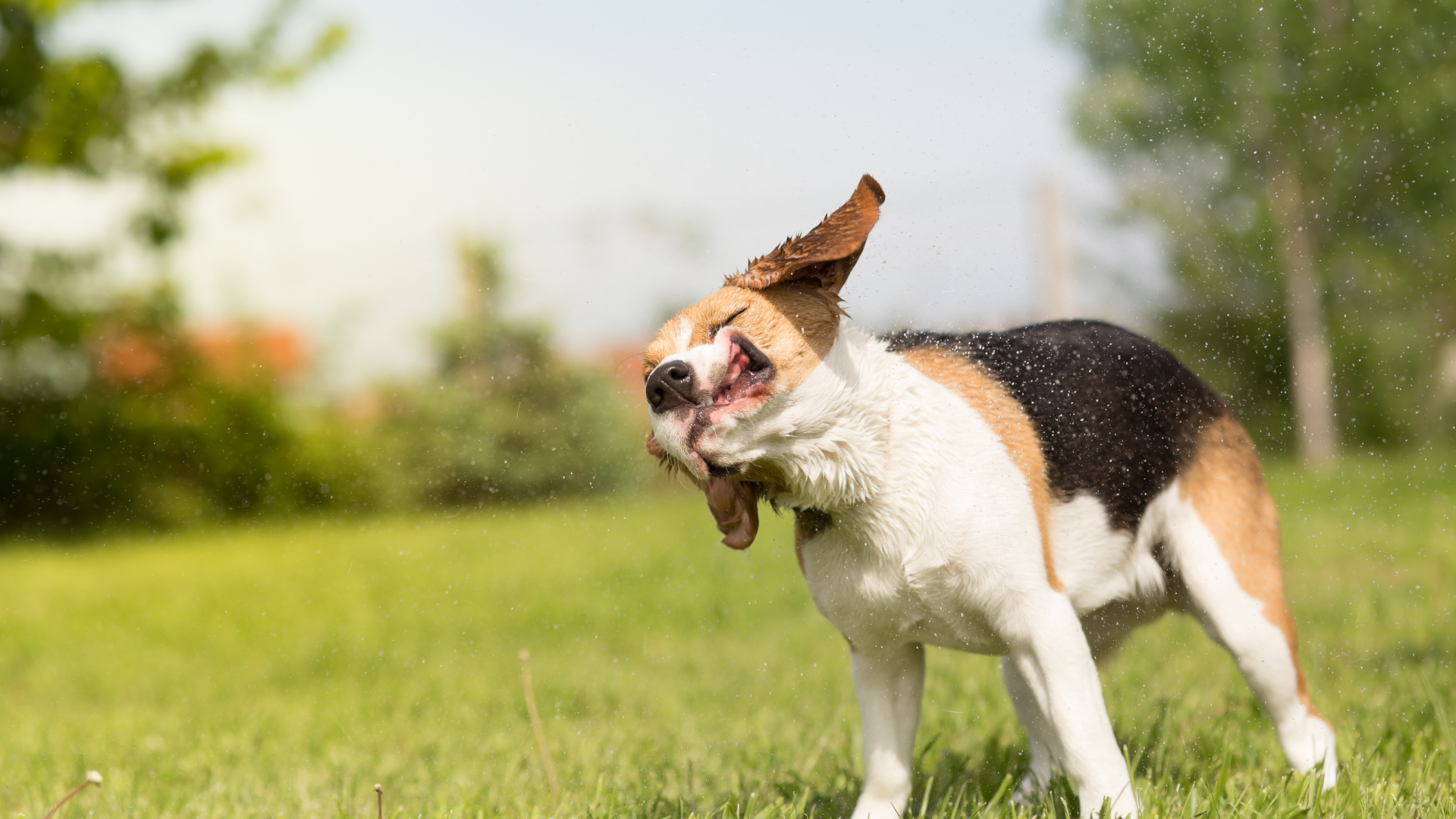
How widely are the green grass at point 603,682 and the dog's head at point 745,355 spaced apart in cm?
59

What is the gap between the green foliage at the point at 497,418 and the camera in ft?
49.6

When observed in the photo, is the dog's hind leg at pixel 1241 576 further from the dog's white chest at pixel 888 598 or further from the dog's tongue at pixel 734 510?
the dog's tongue at pixel 734 510

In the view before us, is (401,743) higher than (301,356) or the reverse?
the reverse

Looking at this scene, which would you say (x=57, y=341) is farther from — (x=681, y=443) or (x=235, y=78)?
(x=681, y=443)

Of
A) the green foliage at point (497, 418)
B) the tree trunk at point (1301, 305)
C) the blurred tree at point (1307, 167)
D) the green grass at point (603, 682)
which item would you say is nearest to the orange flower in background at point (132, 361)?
the green foliage at point (497, 418)

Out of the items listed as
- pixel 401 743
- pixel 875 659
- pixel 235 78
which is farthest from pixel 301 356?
pixel 875 659

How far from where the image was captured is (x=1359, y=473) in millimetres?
11539

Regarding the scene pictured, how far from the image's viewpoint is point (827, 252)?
2.61m

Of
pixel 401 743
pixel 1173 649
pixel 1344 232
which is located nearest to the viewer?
pixel 401 743

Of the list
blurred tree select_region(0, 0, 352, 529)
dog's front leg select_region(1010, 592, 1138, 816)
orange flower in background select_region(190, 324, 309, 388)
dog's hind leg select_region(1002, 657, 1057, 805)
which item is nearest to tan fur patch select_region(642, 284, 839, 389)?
dog's front leg select_region(1010, 592, 1138, 816)

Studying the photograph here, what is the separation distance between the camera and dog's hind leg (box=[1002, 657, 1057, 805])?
3.72 m

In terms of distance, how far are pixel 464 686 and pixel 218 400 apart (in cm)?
1116

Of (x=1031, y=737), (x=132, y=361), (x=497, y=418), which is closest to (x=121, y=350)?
Result: (x=132, y=361)

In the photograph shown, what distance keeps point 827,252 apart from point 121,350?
15.8 metres
